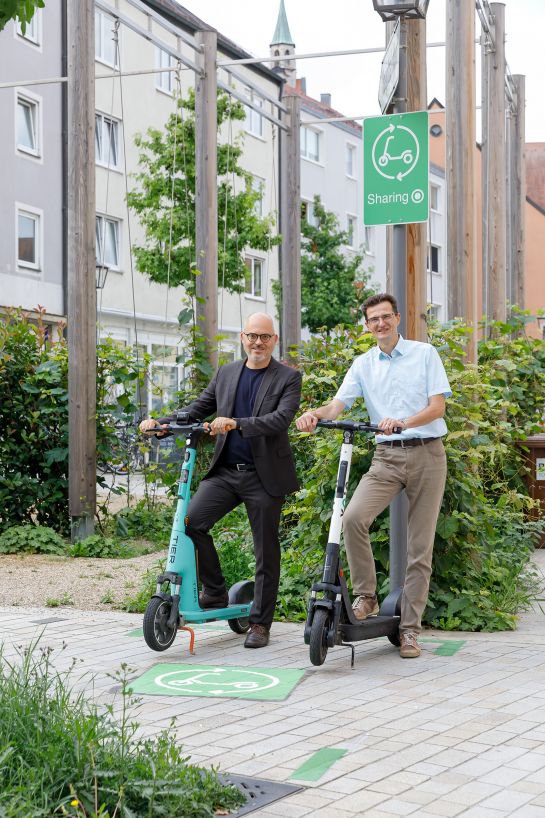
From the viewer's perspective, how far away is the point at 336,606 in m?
6.23

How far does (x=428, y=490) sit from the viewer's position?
6.73m

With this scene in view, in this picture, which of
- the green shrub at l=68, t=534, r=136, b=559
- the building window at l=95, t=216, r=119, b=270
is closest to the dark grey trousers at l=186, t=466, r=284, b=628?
the green shrub at l=68, t=534, r=136, b=559

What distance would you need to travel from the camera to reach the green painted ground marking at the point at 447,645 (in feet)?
22.2

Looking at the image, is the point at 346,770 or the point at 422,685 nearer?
the point at 346,770

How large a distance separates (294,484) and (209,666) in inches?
47.8

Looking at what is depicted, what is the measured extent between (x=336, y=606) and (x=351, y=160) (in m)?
47.6

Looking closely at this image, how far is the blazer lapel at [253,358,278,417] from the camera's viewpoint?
6977 millimetres

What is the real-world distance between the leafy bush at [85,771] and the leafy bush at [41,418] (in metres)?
7.99

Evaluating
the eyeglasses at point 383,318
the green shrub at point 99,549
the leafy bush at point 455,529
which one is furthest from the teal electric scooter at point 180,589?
the green shrub at point 99,549

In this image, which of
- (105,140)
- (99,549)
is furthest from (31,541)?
(105,140)

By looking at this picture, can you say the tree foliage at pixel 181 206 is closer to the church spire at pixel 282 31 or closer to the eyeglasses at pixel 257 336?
the eyeglasses at pixel 257 336

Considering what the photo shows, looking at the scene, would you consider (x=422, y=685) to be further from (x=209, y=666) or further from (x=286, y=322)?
(x=286, y=322)

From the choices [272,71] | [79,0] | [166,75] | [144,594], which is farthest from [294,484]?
[272,71]

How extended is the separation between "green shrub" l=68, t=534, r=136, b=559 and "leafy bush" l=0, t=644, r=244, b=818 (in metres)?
7.05
